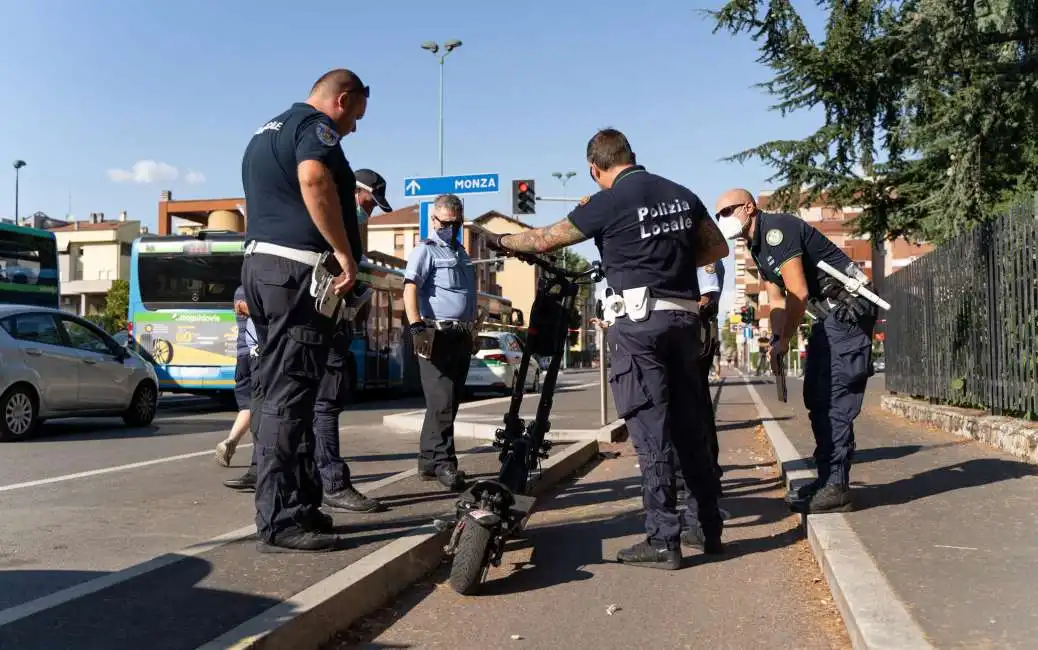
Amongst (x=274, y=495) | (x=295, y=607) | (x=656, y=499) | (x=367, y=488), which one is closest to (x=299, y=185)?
(x=274, y=495)

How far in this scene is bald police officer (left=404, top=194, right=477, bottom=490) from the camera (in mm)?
6418

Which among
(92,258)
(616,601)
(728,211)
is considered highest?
(92,258)

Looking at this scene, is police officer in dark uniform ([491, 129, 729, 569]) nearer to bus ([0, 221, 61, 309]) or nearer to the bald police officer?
the bald police officer

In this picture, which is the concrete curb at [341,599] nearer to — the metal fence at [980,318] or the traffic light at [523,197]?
the metal fence at [980,318]

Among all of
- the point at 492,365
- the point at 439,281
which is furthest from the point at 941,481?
the point at 492,365

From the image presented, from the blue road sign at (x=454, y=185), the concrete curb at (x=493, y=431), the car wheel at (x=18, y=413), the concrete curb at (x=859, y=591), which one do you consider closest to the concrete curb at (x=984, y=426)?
the concrete curb at (x=859, y=591)

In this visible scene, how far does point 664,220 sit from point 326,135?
160 centimetres

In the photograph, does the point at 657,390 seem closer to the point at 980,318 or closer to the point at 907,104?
the point at 980,318

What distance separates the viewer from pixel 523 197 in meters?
23.8

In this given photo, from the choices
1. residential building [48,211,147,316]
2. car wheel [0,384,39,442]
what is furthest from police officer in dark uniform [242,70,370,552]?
residential building [48,211,147,316]

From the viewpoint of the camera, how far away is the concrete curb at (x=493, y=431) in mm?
10109

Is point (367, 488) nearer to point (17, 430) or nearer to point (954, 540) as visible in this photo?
point (954, 540)

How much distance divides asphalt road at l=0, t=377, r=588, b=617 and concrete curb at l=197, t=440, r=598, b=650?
1.23 meters

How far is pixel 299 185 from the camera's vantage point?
4359 millimetres
